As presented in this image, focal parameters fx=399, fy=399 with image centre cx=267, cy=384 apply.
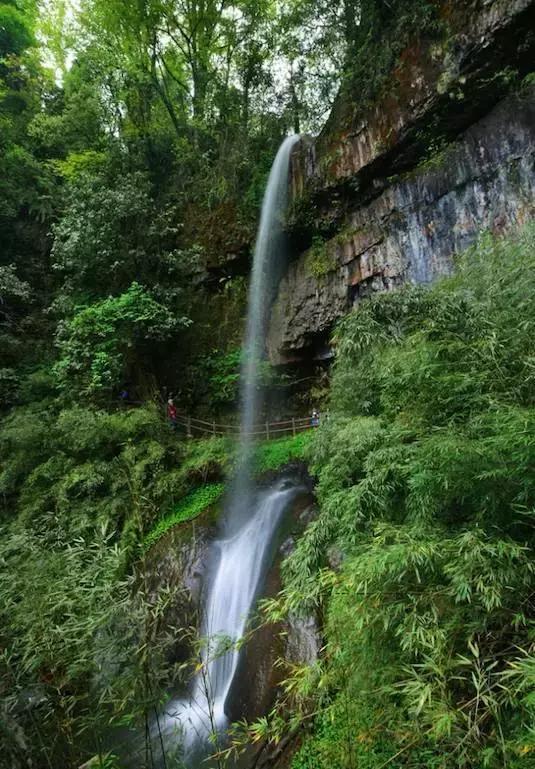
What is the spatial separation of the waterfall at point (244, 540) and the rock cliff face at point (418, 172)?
2.45 ft

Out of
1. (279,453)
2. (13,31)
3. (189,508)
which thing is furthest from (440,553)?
(13,31)

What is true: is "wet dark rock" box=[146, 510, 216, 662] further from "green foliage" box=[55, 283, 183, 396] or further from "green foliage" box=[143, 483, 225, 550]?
"green foliage" box=[55, 283, 183, 396]

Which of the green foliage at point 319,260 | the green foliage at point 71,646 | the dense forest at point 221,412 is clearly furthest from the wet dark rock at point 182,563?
the green foliage at point 319,260

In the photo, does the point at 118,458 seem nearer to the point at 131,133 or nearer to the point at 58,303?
the point at 58,303

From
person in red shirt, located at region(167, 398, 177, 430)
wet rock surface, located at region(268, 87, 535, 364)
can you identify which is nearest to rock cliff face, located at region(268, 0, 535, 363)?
wet rock surface, located at region(268, 87, 535, 364)

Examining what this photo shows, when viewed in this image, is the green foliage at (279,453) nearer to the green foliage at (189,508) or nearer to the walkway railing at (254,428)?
the walkway railing at (254,428)

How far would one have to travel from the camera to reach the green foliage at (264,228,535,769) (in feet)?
6.76

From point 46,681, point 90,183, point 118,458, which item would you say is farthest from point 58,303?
point 46,681

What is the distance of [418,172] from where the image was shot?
8.17 meters

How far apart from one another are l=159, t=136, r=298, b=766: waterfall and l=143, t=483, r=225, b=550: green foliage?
13.1 inches

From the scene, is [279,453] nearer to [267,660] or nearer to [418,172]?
[267,660]

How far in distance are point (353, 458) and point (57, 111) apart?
53.6ft

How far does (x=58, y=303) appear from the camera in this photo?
11.1 m

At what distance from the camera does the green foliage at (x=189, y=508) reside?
750 cm
